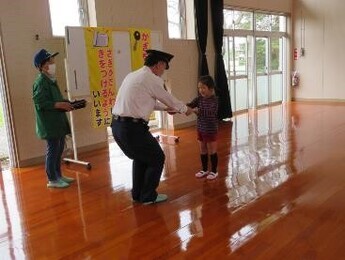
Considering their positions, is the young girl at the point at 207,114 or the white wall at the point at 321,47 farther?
the white wall at the point at 321,47

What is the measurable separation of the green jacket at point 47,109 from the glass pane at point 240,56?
551cm

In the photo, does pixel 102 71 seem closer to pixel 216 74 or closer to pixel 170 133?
pixel 170 133

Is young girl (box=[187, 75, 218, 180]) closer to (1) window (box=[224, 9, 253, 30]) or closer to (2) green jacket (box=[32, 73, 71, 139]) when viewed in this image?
(2) green jacket (box=[32, 73, 71, 139])

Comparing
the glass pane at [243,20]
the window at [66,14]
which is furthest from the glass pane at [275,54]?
the window at [66,14]

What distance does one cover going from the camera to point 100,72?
493 centimetres

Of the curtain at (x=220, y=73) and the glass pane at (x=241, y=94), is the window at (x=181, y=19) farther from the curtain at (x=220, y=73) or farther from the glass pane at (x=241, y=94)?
the glass pane at (x=241, y=94)

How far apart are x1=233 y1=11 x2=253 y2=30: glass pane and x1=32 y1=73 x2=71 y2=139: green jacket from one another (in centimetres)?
560

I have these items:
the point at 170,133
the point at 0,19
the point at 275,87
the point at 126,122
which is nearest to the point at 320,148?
the point at 170,133

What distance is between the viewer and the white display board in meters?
4.53

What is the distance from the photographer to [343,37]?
925 centimetres

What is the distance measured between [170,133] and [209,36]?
2.21 metres

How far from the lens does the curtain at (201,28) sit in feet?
22.7

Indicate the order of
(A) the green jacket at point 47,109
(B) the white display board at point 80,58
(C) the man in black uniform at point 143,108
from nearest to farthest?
(C) the man in black uniform at point 143,108 < (A) the green jacket at point 47,109 < (B) the white display board at point 80,58

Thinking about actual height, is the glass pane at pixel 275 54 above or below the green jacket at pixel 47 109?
above
